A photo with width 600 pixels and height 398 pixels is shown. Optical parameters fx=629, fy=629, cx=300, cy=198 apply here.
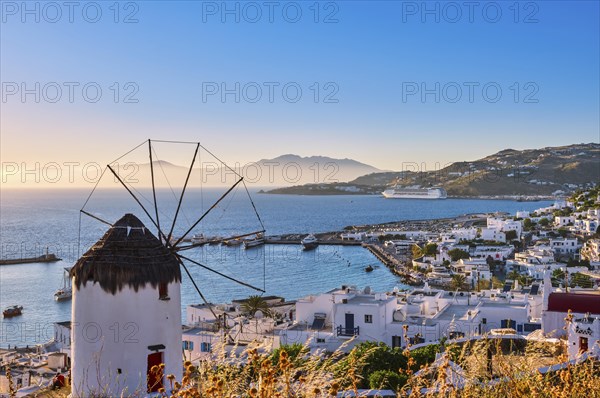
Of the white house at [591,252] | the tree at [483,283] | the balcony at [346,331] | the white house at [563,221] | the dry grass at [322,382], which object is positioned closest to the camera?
the dry grass at [322,382]

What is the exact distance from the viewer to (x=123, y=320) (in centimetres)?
729

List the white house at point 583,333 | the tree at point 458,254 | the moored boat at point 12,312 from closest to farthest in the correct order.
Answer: the white house at point 583,333
the moored boat at point 12,312
the tree at point 458,254

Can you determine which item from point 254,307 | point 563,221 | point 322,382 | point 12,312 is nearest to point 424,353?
point 322,382

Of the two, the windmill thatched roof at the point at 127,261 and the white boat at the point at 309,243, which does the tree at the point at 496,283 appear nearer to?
the white boat at the point at 309,243

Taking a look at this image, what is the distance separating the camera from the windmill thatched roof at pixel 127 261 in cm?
742

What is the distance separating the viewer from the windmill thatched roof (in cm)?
742

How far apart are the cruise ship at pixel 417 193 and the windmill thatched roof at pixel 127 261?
592 feet

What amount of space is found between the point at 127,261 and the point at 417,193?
18793 cm

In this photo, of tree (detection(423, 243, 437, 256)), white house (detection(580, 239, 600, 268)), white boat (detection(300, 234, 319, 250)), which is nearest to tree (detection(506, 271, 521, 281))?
white house (detection(580, 239, 600, 268))

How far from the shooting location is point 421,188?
193750 mm

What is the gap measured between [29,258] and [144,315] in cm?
6663

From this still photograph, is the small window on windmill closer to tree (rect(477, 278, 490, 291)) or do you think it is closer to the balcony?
the balcony

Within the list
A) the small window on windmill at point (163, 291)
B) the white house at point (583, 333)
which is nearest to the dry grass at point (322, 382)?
the small window on windmill at point (163, 291)

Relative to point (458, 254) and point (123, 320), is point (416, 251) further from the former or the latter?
point (123, 320)
